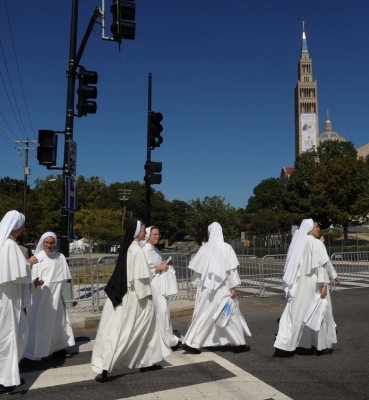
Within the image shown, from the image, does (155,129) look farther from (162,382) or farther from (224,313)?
(162,382)

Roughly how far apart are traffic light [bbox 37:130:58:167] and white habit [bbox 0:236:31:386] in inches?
198

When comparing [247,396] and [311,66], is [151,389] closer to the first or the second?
[247,396]

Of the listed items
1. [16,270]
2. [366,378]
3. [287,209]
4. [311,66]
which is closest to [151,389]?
[16,270]

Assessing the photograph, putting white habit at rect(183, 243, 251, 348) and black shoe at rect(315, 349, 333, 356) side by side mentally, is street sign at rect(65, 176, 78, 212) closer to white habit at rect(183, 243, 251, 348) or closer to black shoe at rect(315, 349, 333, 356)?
white habit at rect(183, 243, 251, 348)

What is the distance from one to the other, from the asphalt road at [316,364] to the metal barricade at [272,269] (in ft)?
16.5

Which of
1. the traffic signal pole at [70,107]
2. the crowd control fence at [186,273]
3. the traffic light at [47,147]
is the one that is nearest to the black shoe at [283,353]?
the crowd control fence at [186,273]

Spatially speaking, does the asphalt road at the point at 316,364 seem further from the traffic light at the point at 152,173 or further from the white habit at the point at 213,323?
the traffic light at the point at 152,173

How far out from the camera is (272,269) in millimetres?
15570

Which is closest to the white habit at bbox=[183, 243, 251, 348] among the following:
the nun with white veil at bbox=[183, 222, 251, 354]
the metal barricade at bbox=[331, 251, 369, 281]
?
the nun with white veil at bbox=[183, 222, 251, 354]

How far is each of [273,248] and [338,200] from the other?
1747cm

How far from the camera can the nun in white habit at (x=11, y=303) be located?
17.4 ft

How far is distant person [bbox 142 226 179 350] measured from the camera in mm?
7277

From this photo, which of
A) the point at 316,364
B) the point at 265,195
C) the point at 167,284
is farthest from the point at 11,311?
the point at 265,195

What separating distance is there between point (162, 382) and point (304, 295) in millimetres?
2448
